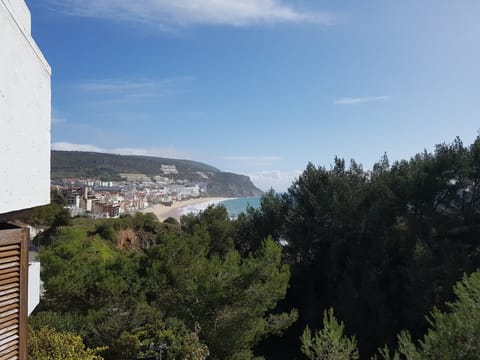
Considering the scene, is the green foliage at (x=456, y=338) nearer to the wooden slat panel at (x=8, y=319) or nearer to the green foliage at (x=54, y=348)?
the green foliage at (x=54, y=348)

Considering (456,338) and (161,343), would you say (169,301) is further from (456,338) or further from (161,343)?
(456,338)

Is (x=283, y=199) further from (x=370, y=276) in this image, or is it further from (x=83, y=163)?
(x=83, y=163)

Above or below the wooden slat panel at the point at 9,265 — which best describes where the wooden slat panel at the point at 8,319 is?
below

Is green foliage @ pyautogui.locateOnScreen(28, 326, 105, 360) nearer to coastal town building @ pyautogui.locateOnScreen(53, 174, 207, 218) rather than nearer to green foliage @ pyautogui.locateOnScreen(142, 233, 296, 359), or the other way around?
green foliage @ pyautogui.locateOnScreen(142, 233, 296, 359)

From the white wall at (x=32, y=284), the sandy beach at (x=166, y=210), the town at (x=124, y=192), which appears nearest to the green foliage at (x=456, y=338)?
the white wall at (x=32, y=284)

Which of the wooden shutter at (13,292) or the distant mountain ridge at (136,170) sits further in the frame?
the distant mountain ridge at (136,170)

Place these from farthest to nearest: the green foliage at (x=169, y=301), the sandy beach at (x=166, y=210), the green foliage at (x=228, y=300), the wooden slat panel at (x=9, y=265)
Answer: the sandy beach at (x=166, y=210), the green foliage at (x=228, y=300), the green foliage at (x=169, y=301), the wooden slat panel at (x=9, y=265)
